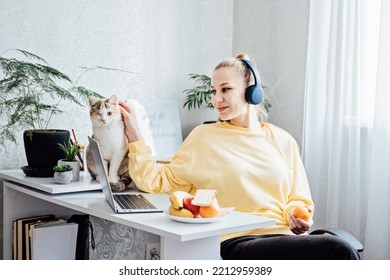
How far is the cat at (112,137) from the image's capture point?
1.83 meters

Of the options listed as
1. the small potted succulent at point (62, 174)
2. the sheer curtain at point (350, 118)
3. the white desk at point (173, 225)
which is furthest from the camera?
the sheer curtain at point (350, 118)

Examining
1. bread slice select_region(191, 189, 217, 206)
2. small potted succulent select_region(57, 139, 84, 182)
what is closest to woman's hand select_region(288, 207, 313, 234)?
bread slice select_region(191, 189, 217, 206)

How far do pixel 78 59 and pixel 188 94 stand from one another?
0.67m

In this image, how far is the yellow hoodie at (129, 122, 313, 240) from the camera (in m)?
1.78

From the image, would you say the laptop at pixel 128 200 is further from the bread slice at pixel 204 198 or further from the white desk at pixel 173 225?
the bread slice at pixel 204 198

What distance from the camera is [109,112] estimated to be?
5.98ft

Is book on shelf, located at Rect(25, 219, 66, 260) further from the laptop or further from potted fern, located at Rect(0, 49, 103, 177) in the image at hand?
the laptop

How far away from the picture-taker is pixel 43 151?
2008mm

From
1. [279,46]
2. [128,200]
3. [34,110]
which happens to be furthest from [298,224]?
[279,46]

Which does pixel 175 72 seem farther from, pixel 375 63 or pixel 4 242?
pixel 4 242

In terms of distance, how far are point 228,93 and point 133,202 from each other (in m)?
0.50

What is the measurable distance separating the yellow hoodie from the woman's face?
63 millimetres

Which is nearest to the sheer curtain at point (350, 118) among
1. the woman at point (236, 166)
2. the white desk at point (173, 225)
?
the woman at point (236, 166)

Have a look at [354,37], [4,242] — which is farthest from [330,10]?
[4,242]
